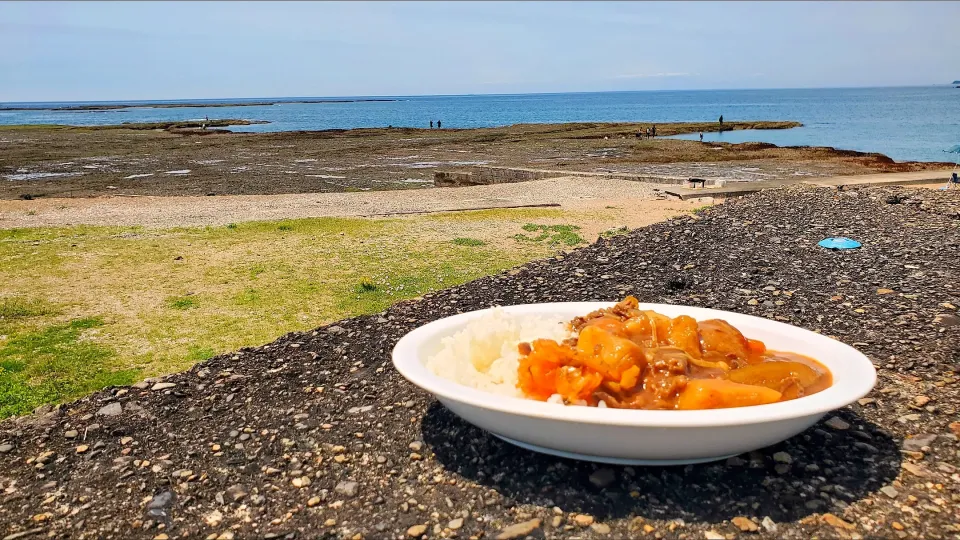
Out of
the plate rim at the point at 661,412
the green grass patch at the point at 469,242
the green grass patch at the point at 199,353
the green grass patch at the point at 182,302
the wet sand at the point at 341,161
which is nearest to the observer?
the plate rim at the point at 661,412

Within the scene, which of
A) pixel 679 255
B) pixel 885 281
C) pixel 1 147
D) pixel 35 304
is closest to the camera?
pixel 885 281

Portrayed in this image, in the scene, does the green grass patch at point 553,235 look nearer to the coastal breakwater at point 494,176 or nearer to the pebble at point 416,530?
the pebble at point 416,530

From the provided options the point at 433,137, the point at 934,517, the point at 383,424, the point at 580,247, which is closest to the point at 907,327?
the point at 934,517

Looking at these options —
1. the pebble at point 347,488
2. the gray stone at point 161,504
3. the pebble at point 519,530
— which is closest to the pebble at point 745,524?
the pebble at point 519,530

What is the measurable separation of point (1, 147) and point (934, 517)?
A: 68.6 meters

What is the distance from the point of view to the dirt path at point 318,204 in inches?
723

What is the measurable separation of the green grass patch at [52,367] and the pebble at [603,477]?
4780 millimetres

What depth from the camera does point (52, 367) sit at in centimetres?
719

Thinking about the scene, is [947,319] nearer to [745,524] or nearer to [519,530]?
[745,524]

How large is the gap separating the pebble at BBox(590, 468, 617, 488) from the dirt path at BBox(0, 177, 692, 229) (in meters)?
12.4

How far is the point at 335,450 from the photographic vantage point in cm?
519

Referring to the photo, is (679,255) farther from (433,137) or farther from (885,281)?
(433,137)

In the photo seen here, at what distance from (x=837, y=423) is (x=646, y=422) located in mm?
2263

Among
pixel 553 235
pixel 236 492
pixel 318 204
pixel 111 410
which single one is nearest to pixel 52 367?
pixel 111 410
